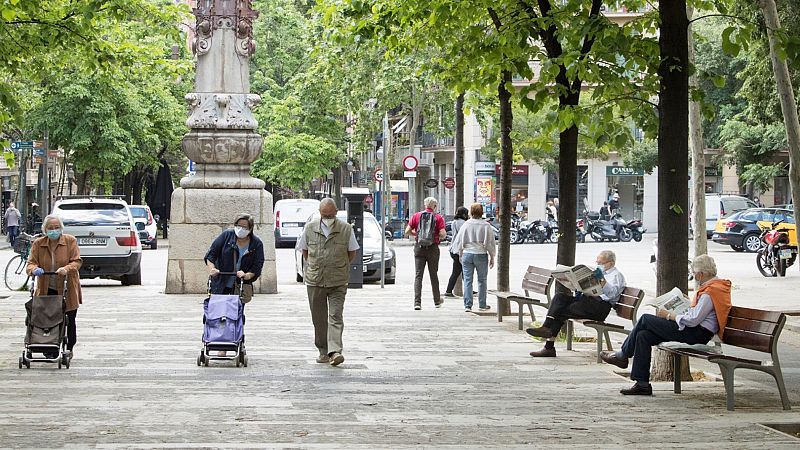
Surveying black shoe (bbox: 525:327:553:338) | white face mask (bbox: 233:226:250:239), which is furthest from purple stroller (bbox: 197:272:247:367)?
black shoe (bbox: 525:327:553:338)

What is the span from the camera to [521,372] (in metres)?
14.2

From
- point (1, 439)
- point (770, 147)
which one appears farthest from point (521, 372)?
point (770, 147)

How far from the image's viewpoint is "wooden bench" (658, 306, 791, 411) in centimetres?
1134

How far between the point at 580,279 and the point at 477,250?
6882mm

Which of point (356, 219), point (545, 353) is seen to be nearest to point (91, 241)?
point (356, 219)

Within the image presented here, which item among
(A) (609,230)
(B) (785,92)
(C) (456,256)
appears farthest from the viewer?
(A) (609,230)

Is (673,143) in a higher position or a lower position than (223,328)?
higher

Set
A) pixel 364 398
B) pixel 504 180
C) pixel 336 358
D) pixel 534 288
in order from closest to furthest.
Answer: pixel 364 398
pixel 336 358
pixel 534 288
pixel 504 180

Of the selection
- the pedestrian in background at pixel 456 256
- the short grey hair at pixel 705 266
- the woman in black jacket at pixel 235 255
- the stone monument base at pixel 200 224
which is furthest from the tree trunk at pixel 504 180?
the short grey hair at pixel 705 266

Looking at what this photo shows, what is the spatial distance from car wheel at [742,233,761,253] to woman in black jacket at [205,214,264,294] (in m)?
34.2

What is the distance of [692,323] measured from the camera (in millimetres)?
12141

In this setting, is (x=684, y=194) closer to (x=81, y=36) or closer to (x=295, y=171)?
(x=81, y=36)

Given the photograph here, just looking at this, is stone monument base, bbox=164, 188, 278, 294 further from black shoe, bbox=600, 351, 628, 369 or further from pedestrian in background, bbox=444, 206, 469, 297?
black shoe, bbox=600, 351, 628, 369

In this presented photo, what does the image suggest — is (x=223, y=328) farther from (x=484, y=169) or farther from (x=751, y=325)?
(x=484, y=169)
